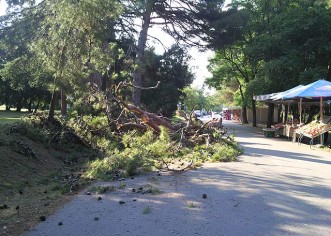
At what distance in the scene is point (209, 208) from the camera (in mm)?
5855

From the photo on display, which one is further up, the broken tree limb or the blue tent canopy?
the blue tent canopy

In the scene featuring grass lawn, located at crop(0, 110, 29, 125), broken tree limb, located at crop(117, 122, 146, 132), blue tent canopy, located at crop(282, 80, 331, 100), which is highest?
blue tent canopy, located at crop(282, 80, 331, 100)

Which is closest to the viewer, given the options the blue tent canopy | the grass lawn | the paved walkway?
the paved walkway

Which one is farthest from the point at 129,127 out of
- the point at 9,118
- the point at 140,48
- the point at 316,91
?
the point at 9,118

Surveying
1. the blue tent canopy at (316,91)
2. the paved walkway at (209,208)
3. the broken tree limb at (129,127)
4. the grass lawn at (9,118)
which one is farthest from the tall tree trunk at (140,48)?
the paved walkway at (209,208)

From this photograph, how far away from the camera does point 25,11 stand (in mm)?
18469

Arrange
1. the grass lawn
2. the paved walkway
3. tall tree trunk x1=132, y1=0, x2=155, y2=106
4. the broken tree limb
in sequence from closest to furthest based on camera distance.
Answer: the paved walkway, the broken tree limb, the grass lawn, tall tree trunk x1=132, y1=0, x2=155, y2=106

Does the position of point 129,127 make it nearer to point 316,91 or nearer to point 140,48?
point 316,91

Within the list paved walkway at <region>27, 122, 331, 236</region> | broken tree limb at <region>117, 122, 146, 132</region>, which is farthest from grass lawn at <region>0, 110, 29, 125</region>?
paved walkway at <region>27, 122, 331, 236</region>

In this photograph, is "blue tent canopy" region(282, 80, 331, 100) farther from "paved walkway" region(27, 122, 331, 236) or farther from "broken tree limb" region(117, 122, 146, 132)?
"paved walkway" region(27, 122, 331, 236)

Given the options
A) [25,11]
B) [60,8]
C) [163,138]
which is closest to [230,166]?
[163,138]

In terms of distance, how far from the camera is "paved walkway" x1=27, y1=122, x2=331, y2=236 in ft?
16.3

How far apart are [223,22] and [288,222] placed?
21333 mm

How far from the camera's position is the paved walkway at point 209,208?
4977 mm
